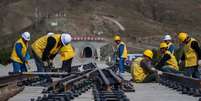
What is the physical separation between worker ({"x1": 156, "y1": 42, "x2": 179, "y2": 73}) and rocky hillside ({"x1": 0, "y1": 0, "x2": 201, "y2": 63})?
8415 centimetres

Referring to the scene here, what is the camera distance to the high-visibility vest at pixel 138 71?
19.9m

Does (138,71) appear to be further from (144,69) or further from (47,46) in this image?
(47,46)

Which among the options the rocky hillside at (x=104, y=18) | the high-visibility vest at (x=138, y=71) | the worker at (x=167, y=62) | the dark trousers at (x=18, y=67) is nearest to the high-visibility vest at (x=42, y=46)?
the dark trousers at (x=18, y=67)

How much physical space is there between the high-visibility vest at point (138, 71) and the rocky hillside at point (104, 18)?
8518 cm

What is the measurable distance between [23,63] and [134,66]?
414cm

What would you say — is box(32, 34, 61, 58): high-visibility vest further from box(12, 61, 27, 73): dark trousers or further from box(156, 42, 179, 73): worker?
box(156, 42, 179, 73): worker

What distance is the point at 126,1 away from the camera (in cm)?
16838

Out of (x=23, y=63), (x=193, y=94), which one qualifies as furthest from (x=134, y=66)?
(x=193, y=94)

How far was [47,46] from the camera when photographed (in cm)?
1908

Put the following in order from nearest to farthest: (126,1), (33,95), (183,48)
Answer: (33,95) < (183,48) < (126,1)

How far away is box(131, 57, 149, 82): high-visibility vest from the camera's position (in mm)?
19922

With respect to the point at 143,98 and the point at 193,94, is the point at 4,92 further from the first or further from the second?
the point at 193,94

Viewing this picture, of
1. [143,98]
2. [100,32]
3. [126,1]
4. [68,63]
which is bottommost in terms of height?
[143,98]

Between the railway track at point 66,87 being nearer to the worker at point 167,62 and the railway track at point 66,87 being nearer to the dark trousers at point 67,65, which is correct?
the dark trousers at point 67,65
